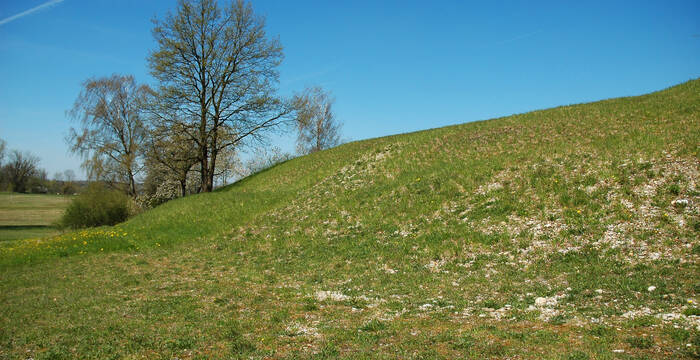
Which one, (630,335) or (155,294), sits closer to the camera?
(630,335)

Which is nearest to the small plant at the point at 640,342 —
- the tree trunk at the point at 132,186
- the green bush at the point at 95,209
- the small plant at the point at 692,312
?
the small plant at the point at 692,312

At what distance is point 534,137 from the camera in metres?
25.0

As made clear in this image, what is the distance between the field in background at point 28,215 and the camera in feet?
135

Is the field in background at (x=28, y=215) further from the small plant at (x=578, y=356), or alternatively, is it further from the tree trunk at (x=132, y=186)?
the small plant at (x=578, y=356)

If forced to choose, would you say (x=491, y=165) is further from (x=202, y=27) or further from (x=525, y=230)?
(x=202, y=27)

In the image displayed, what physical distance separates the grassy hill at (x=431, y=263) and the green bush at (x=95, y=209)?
31.5 feet

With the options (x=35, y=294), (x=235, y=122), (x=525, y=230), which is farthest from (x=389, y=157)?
(x=35, y=294)

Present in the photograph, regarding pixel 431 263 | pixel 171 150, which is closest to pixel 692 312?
pixel 431 263

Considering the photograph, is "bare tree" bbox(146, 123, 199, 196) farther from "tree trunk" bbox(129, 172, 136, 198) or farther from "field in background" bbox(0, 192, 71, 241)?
"field in background" bbox(0, 192, 71, 241)

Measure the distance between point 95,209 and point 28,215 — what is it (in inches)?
1177

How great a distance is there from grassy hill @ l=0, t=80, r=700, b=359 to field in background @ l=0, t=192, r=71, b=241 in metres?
20.9

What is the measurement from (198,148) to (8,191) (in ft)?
190

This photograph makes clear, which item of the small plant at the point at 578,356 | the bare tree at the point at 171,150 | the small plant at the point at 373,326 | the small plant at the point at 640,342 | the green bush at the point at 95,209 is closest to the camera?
the small plant at the point at 578,356

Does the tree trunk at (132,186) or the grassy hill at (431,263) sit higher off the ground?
A: the tree trunk at (132,186)
